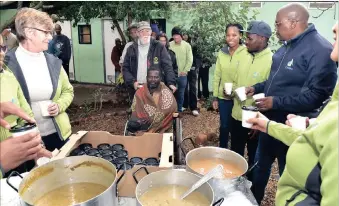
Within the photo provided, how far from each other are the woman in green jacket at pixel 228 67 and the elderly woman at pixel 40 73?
209cm

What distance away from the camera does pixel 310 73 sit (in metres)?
2.33

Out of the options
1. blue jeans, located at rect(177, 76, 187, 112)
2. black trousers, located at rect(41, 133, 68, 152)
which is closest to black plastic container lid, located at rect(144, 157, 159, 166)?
black trousers, located at rect(41, 133, 68, 152)

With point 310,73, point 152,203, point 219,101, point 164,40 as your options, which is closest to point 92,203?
point 152,203

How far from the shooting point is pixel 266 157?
2701 millimetres

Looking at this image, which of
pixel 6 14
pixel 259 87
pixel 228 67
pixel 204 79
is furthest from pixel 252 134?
pixel 6 14

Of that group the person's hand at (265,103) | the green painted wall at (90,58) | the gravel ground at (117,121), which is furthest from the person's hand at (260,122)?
the green painted wall at (90,58)

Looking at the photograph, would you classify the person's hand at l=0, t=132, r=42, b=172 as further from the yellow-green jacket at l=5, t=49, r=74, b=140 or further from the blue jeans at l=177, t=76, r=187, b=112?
the blue jeans at l=177, t=76, r=187, b=112

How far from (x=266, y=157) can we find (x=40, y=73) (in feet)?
7.36

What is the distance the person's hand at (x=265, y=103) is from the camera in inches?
100

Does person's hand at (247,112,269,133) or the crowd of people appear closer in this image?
→ the crowd of people

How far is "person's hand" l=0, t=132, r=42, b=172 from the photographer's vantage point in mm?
1109

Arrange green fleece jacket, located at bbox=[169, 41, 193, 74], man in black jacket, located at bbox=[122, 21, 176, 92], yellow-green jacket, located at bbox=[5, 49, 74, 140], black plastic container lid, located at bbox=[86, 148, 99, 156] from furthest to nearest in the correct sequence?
green fleece jacket, located at bbox=[169, 41, 193, 74] < man in black jacket, located at bbox=[122, 21, 176, 92] < yellow-green jacket, located at bbox=[5, 49, 74, 140] < black plastic container lid, located at bbox=[86, 148, 99, 156]

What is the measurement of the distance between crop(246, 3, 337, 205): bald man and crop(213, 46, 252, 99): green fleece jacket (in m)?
0.97

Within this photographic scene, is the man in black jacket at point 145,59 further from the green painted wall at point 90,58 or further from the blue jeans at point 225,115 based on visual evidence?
the green painted wall at point 90,58
